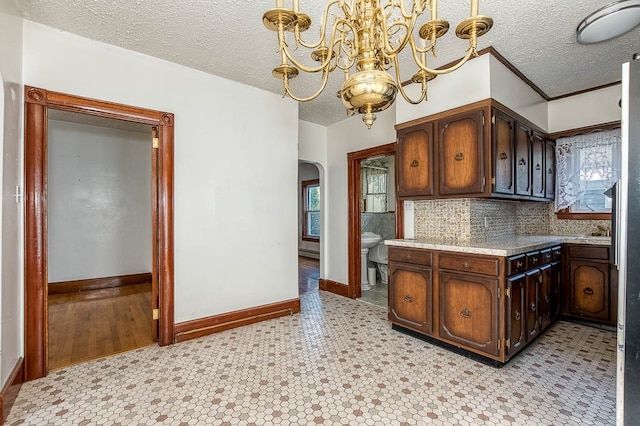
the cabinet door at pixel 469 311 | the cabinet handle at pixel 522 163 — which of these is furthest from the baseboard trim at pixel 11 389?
the cabinet handle at pixel 522 163

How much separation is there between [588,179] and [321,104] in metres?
3.24

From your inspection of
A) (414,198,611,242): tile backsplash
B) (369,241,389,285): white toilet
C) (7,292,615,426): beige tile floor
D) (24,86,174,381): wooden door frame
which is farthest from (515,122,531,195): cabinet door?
(24,86,174,381): wooden door frame

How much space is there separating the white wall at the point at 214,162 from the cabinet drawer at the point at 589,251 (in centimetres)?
300

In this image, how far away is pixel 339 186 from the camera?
453cm

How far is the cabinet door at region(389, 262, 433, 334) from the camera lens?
8.91ft

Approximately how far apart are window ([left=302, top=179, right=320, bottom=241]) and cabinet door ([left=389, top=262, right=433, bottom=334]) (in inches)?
189

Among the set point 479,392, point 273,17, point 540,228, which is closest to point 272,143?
point 273,17

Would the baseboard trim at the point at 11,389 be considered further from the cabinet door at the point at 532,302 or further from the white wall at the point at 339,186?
the cabinet door at the point at 532,302

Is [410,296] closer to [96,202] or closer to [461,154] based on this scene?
Answer: [461,154]

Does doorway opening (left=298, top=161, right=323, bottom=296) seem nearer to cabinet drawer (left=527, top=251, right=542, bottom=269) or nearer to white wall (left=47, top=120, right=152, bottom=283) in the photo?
white wall (left=47, top=120, right=152, bottom=283)

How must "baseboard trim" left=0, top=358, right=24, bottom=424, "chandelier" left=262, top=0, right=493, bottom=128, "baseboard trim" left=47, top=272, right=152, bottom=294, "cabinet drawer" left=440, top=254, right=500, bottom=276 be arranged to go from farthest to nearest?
1. "baseboard trim" left=47, top=272, right=152, bottom=294
2. "cabinet drawer" left=440, top=254, right=500, bottom=276
3. "baseboard trim" left=0, top=358, right=24, bottom=424
4. "chandelier" left=262, top=0, right=493, bottom=128

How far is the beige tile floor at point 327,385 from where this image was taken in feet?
5.82

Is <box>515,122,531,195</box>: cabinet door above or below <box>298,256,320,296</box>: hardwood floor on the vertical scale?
above

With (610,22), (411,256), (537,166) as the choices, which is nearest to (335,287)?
(411,256)
